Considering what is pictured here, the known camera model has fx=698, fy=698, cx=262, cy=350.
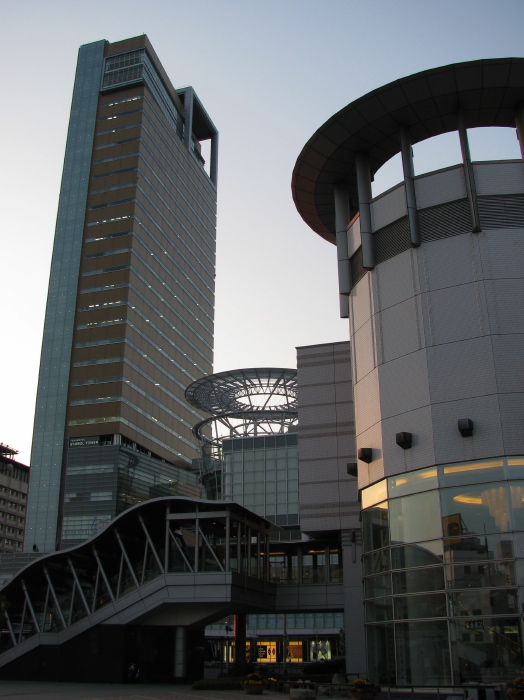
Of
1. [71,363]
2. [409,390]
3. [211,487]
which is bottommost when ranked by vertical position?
[409,390]

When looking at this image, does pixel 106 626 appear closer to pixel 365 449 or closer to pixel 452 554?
pixel 365 449

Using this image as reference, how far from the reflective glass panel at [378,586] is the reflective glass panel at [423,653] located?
176 centimetres

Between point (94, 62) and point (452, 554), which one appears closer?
point (452, 554)

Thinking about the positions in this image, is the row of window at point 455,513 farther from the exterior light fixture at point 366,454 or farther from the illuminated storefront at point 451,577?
the exterior light fixture at point 366,454

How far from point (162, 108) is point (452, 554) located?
159 m

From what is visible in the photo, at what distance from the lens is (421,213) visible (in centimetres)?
3331

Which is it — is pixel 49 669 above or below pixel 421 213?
below

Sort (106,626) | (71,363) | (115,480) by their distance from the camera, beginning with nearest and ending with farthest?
(106,626), (115,480), (71,363)

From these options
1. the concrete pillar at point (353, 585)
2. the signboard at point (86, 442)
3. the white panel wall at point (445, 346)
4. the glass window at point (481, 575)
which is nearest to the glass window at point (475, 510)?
the glass window at point (481, 575)

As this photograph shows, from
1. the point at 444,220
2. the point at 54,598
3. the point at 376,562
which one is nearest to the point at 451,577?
the point at 376,562

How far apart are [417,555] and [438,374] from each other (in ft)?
24.9

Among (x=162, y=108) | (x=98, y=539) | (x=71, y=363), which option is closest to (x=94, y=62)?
(x=162, y=108)

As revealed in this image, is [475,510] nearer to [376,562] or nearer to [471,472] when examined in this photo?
[471,472]

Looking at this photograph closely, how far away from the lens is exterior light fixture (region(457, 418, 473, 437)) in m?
28.0
